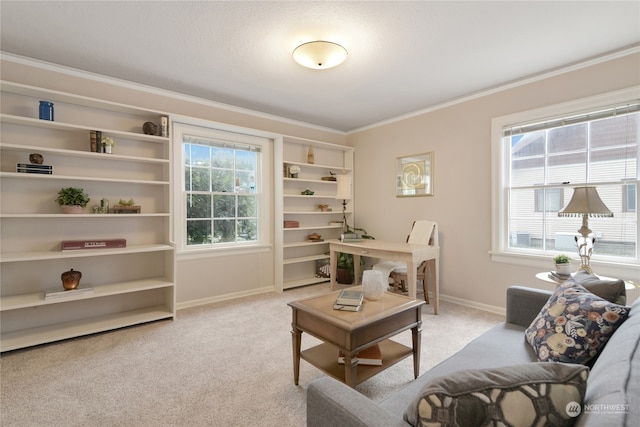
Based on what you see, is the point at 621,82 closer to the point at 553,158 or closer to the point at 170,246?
the point at 553,158

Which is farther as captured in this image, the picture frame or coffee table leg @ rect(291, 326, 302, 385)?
the picture frame

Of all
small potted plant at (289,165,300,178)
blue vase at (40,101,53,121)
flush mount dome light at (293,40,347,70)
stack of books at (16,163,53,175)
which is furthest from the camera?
small potted plant at (289,165,300,178)

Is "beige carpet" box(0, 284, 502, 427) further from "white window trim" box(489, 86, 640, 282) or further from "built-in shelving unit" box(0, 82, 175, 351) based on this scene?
"white window trim" box(489, 86, 640, 282)

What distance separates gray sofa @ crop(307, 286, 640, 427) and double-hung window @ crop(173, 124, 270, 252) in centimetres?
313

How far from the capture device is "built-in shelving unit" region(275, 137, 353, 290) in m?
4.34

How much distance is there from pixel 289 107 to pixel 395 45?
1.91 metres

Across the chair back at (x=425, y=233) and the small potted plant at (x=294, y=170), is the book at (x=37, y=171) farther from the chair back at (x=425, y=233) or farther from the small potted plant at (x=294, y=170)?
the chair back at (x=425, y=233)

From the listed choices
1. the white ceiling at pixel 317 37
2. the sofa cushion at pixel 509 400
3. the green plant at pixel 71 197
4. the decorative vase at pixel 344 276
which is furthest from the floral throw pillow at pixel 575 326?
the green plant at pixel 71 197

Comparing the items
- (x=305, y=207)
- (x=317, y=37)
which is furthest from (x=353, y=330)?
(x=305, y=207)

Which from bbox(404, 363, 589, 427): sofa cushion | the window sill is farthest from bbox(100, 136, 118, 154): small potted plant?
bbox(404, 363, 589, 427): sofa cushion

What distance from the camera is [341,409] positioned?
93 centimetres

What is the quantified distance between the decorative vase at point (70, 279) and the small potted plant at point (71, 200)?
56cm

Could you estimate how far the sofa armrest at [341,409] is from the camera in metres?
0.86

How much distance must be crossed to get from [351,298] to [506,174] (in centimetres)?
259
